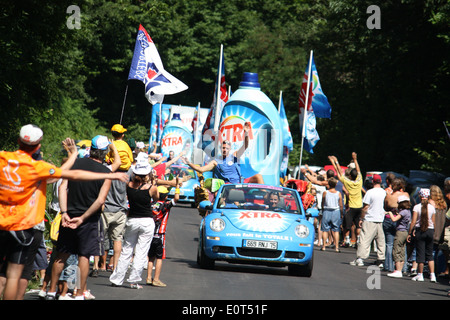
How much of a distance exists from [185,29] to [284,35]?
6954 mm

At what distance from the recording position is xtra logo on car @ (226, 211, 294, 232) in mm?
14578

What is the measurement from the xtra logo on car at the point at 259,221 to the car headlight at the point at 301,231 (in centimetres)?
16

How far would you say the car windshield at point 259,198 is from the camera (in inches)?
606

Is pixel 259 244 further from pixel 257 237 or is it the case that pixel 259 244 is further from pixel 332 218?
pixel 332 218

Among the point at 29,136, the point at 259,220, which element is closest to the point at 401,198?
the point at 259,220

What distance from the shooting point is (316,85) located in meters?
27.3

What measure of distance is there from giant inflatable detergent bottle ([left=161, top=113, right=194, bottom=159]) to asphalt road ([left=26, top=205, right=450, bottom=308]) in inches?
1178

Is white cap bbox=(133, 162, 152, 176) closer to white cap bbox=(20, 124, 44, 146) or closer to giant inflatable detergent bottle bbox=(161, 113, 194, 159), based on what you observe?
white cap bbox=(20, 124, 44, 146)

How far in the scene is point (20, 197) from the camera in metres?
8.39

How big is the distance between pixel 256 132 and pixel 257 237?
292 inches

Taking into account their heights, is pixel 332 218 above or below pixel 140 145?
below
